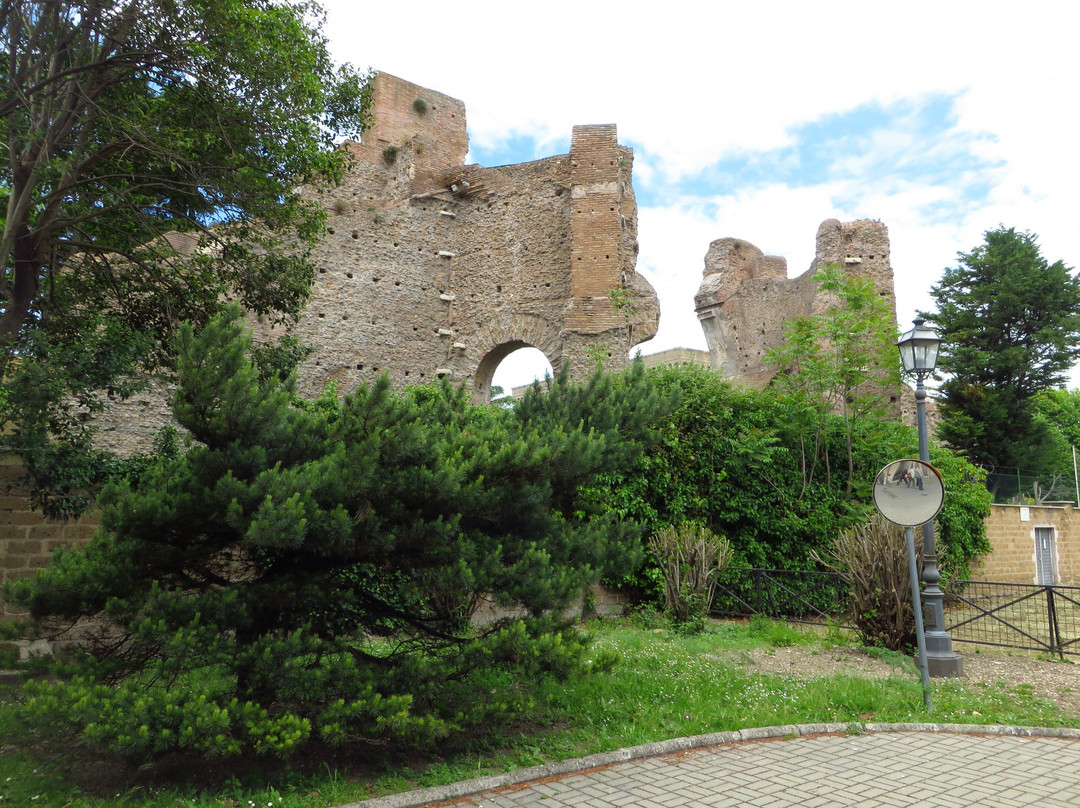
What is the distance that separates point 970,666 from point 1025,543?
43.1 ft

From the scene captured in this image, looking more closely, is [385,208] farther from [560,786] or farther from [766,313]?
[560,786]

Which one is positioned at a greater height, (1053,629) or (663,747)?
(1053,629)

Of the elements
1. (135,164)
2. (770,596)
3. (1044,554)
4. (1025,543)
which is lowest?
(770,596)

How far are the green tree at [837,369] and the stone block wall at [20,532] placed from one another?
430 inches

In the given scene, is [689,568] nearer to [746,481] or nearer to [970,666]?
[746,481]

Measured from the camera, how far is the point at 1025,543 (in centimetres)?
1886

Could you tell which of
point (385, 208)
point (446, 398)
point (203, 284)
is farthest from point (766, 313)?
point (446, 398)

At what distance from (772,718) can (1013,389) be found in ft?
83.2

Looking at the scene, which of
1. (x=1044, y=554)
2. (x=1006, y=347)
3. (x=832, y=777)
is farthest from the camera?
(x=1006, y=347)

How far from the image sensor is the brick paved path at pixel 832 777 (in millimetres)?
4258

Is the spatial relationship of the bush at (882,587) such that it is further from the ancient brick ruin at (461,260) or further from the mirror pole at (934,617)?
the ancient brick ruin at (461,260)

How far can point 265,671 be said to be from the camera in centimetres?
418

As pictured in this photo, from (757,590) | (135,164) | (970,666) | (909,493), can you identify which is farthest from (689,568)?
(135,164)

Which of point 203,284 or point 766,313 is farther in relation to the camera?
point 766,313
